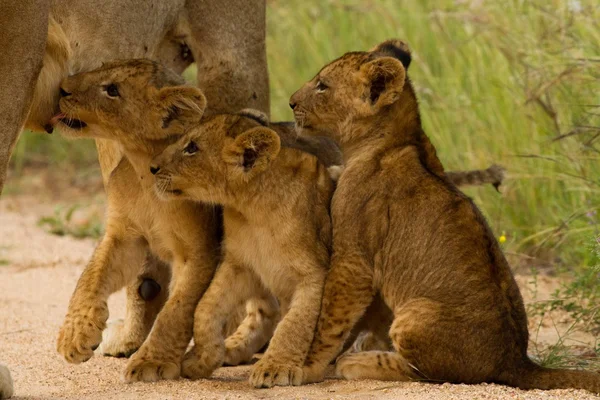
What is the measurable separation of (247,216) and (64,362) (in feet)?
3.93

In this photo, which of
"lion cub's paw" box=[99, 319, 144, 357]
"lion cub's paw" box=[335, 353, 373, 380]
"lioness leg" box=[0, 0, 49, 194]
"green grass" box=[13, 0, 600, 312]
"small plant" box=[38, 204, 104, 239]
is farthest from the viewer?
"small plant" box=[38, 204, 104, 239]

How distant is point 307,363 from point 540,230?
108 inches

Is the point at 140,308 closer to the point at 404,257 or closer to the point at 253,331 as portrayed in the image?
the point at 253,331

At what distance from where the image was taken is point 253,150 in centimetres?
510

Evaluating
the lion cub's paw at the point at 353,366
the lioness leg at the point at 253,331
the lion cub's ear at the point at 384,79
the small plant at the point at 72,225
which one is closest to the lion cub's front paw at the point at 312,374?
the lion cub's paw at the point at 353,366

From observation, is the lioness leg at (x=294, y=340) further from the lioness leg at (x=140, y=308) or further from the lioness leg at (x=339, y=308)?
the lioness leg at (x=140, y=308)

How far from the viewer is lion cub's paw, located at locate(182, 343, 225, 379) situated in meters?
5.13

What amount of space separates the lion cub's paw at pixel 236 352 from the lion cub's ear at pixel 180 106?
105 centimetres

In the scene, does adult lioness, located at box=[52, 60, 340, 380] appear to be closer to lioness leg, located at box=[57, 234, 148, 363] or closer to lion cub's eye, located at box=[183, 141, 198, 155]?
lioness leg, located at box=[57, 234, 148, 363]

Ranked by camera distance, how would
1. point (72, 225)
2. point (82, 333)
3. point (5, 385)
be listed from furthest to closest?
point (72, 225) → point (82, 333) → point (5, 385)

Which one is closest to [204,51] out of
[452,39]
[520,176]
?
[520,176]

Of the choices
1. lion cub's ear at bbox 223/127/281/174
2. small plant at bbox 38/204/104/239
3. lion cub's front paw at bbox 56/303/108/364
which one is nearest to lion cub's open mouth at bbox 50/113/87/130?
lion cub's ear at bbox 223/127/281/174

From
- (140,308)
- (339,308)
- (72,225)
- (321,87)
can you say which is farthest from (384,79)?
(72,225)

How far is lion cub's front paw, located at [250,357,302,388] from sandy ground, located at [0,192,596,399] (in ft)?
0.17
